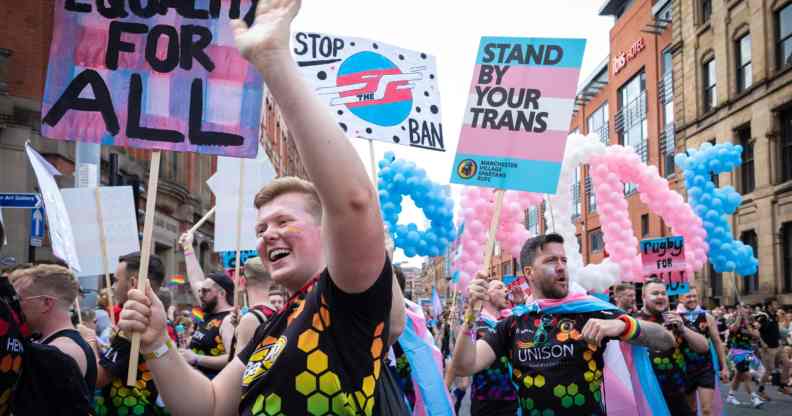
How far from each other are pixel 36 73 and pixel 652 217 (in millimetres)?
27201

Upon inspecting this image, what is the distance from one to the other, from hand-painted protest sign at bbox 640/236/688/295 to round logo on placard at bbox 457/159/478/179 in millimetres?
6265

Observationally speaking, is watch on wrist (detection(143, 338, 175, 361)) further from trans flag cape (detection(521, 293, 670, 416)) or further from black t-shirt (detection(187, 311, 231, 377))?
black t-shirt (detection(187, 311, 231, 377))

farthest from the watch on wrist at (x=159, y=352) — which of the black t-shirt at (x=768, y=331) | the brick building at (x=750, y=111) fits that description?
the brick building at (x=750, y=111)

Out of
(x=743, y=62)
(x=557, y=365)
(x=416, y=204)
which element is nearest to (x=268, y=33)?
(x=557, y=365)

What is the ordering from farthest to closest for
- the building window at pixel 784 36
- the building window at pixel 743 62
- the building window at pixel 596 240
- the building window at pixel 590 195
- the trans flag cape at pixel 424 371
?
the building window at pixel 590 195, the building window at pixel 596 240, the building window at pixel 743 62, the building window at pixel 784 36, the trans flag cape at pixel 424 371

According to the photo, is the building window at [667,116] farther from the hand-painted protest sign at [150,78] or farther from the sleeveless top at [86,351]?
the hand-painted protest sign at [150,78]

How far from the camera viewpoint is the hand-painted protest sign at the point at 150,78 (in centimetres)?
348

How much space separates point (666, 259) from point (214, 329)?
273 inches

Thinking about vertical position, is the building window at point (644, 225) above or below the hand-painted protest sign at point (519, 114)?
above

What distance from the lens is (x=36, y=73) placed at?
17.5m

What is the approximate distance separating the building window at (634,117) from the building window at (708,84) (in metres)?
6.27

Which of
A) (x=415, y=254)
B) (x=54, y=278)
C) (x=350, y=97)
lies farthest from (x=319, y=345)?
(x=415, y=254)

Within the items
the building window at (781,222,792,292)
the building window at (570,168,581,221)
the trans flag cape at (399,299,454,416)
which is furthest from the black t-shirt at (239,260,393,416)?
the building window at (570,168,581,221)

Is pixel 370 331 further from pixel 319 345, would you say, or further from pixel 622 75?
pixel 622 75
